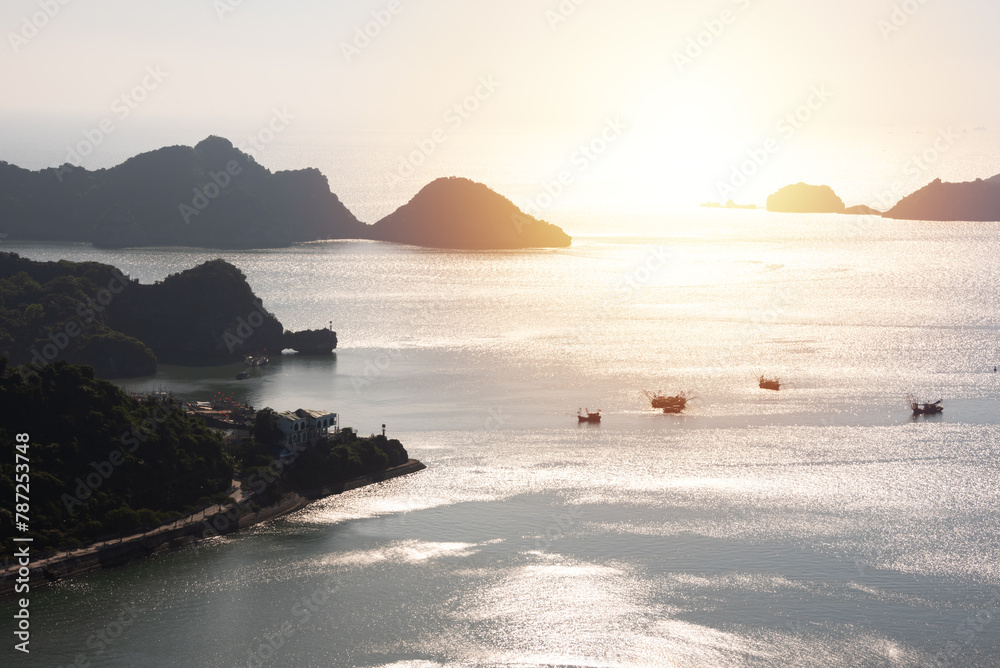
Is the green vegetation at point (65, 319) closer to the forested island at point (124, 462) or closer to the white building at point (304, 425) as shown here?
the forested island at point (124, 462)

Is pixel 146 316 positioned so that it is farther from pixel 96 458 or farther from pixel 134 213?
pixel 134 213

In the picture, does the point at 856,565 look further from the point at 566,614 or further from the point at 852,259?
the point at 852,259

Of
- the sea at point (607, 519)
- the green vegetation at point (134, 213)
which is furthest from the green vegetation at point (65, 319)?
the green vegetation at point (134, 213)

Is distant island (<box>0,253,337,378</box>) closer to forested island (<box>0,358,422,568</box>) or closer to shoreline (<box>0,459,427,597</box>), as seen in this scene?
forested island (<box>0,358,422,568</box>)

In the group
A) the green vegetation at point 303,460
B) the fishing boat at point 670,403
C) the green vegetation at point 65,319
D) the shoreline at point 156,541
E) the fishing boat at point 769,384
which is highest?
the green vegetation at point 65,319

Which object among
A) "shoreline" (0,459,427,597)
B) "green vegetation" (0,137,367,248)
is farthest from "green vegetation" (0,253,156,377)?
"green vegetation" (0,137,367,248)

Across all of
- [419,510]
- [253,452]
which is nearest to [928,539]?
[419,510]

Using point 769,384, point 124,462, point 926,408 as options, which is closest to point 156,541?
point 124,462
